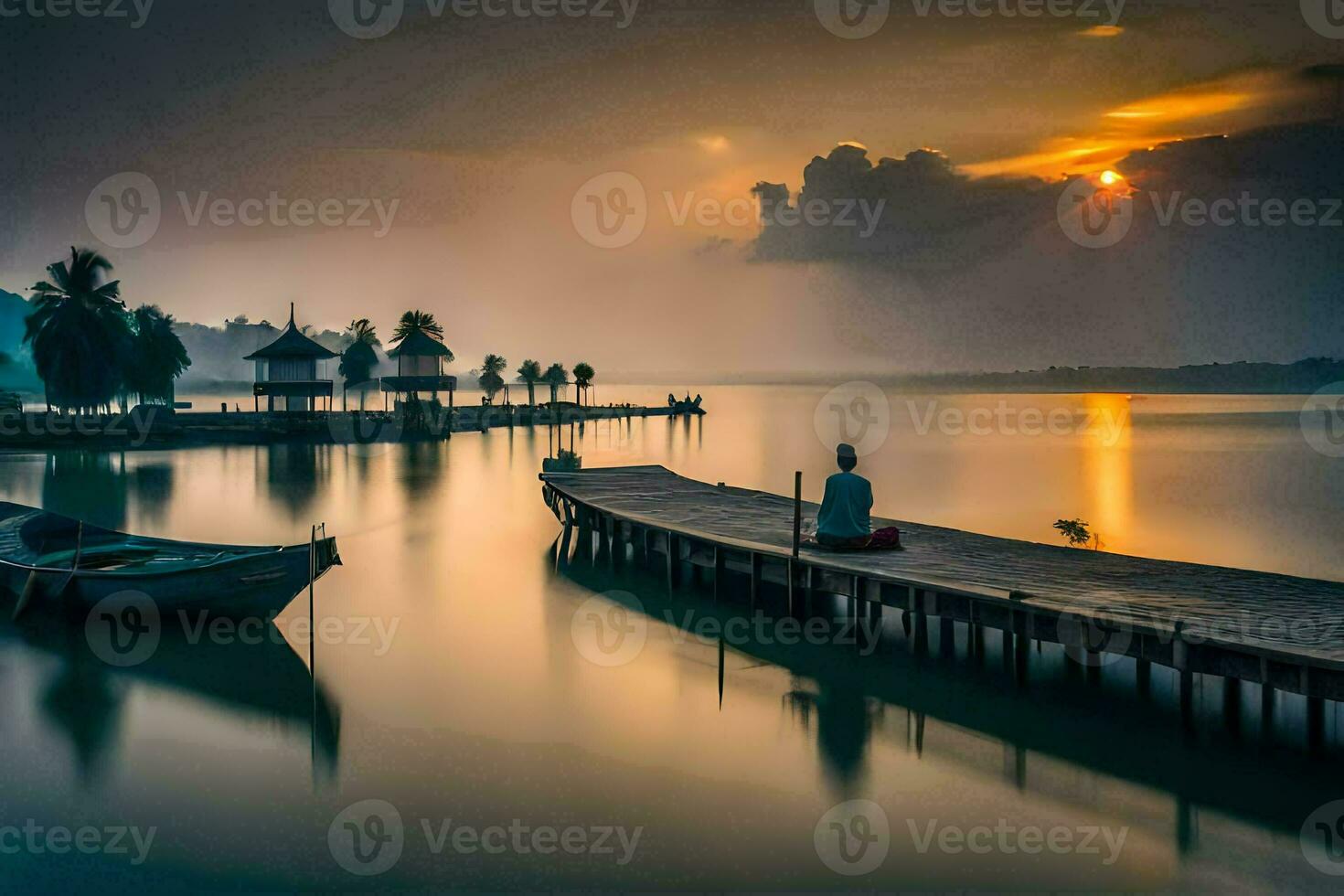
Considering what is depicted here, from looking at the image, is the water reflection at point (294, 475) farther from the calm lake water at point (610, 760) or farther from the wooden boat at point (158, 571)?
the calm lake water at point (610, 760)

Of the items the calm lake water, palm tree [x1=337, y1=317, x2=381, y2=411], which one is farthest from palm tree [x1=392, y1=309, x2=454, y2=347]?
the calm lake water

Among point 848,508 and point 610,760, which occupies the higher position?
point 848,508

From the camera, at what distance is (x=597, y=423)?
331 ft

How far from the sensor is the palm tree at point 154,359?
75.5m

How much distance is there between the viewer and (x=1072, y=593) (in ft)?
Result: 44.9

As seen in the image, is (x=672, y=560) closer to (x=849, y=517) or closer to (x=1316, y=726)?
(x=849, y=517)

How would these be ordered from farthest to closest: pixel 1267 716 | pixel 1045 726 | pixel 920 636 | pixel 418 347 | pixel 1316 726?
pixel 418 347, pixel 920 636, pixel 1045 726, pixel 1267 716, pixel 1316 726

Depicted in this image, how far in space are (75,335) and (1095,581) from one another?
6527 cm

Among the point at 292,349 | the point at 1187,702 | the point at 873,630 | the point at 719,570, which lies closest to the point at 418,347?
the point at 292,349

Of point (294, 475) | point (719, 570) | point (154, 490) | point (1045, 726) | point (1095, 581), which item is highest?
point (294, 475)

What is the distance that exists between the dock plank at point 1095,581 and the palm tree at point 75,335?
54220 millimetres

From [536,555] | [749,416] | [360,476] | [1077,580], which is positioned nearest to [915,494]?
[536,555]

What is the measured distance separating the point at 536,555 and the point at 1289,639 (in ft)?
64.2

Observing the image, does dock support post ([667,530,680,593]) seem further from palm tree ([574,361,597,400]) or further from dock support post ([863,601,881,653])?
palm tree ([574,361,597,400])
